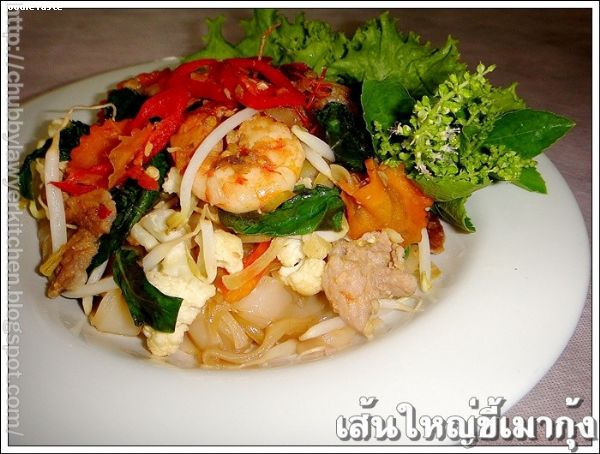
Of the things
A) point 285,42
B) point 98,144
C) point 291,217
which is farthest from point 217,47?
point 291,217

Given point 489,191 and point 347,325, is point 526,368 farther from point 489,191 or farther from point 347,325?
point 489,191

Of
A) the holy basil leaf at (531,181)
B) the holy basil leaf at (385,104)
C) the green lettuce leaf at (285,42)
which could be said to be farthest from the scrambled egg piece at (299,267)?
the green lettuce leaf at (285,42)

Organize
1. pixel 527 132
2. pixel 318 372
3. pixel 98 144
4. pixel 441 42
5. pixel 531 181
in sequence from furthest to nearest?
pixel 441 42 → pixel 98 144 → pixel 531 181 → pixel 527 132 → pixel 318 372

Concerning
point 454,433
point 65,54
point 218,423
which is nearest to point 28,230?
point 218,423

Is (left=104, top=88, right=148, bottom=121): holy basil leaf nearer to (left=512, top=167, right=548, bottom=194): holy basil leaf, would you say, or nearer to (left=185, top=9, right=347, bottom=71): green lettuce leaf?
(left=185, top=9, right=347, bottom=71): green lettuce leaf

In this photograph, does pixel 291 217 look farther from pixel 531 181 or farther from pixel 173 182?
pixel 531 181
